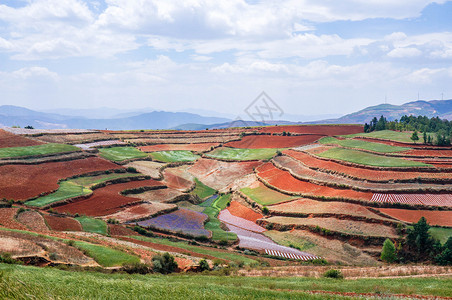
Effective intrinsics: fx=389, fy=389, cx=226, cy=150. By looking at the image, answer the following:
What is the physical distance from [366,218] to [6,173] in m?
53.4

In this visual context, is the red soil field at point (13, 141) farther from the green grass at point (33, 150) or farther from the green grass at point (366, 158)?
the green grass at point (366, 158)

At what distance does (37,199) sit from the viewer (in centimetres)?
5194

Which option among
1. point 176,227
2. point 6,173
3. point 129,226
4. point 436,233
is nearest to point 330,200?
point 436,233

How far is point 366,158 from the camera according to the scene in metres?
74.3

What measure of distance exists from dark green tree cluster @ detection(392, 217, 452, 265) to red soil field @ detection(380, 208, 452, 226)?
4.43m

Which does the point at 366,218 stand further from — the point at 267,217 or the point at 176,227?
the point at 176,227

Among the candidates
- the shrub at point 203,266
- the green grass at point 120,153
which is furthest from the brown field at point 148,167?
the shrub at point 203,266

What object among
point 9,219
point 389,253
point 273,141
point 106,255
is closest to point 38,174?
point 9,219

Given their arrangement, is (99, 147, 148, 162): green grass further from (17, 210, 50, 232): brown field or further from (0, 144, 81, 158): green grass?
(17, 210, 50, 232): brown field

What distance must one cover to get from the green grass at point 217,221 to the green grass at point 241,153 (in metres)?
24.2

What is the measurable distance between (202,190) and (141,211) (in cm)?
2818

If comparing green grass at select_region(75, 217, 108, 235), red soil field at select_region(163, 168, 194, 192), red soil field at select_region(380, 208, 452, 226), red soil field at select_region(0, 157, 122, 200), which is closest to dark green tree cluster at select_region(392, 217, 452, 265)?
red soil field at select_region(380, 208, 452, 226)

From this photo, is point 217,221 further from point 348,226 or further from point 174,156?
point 174,156

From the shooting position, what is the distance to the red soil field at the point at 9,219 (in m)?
36.9
